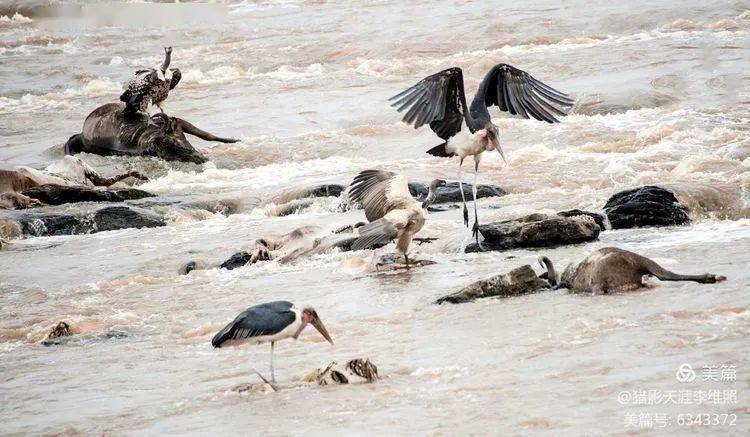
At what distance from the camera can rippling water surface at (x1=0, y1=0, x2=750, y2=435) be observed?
633 cm

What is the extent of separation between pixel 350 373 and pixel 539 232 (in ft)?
12.8

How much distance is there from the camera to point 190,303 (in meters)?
9.59

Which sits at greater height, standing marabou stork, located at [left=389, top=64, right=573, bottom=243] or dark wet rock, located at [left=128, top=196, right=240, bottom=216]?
standing marabou stork, located at [left=389, top=64, right=573, bottom=243]

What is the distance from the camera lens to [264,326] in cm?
670

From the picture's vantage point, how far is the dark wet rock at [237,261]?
1084 cm

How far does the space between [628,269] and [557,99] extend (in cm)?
341

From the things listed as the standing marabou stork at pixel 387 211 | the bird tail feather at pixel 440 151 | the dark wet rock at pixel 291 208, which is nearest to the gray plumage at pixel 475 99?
the bird tail feather at pixel 440 151

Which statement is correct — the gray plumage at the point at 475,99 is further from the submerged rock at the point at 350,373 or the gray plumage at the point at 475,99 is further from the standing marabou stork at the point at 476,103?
the submerged rock at the point at 350,373

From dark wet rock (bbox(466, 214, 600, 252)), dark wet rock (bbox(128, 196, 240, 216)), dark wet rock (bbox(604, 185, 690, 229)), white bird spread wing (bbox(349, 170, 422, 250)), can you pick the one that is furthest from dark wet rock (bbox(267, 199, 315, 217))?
dark wet rock (bbox(604, 185, 690, 229))

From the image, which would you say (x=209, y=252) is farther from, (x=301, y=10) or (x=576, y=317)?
(x=301, y=10)

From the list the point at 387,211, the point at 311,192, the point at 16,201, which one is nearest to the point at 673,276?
the point at 387,211

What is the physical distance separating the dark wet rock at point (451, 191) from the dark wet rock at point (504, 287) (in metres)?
4.18

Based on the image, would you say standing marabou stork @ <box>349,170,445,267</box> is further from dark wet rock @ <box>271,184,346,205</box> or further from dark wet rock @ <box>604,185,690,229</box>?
dark wet rock @ <box>271,184,346,205</box>

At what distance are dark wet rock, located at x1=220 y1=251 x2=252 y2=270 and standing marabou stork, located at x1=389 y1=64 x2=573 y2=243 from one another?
1850 millimetres
